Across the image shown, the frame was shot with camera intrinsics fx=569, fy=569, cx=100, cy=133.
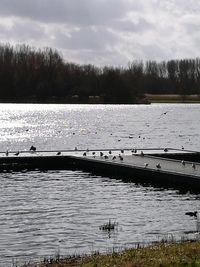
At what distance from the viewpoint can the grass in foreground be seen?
11.1 metres

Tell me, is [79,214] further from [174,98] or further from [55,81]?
[174,98]

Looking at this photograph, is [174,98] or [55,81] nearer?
[55,81]

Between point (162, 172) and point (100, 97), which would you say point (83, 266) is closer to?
point (162, 172)

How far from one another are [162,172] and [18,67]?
5569 inches

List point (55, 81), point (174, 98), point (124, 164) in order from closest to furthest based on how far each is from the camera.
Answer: point (124, 164) < point (55, 81) < point (174, 98)

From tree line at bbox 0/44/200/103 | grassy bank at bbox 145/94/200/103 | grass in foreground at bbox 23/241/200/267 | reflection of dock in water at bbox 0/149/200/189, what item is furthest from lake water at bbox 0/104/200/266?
grassy bank at bbox 145/94/200/103

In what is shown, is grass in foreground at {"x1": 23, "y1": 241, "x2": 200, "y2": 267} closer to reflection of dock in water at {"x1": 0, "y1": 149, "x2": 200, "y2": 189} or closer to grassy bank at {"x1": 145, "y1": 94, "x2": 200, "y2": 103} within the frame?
reflection of dock in water at {"x1": 0, "y1": 149, "x2": 200, "y2": 189}

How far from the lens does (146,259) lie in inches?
468

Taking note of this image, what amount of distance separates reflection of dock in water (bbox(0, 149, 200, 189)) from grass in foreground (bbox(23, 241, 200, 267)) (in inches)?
527

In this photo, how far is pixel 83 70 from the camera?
565 feet

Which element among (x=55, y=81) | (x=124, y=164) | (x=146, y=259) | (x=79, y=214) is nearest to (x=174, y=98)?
(x=55, y=81)

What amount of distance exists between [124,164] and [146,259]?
2006 cm

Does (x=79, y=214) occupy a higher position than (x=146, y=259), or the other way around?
(x=146, y=259)

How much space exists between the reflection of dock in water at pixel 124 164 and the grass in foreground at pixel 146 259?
13387 mm
